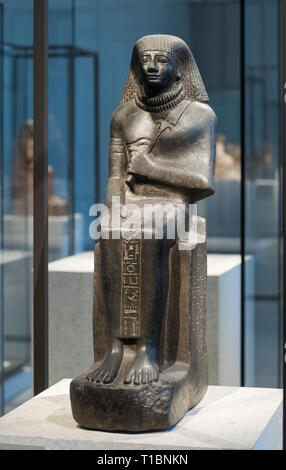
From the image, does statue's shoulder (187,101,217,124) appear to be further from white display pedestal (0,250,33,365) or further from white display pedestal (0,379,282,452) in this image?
white display pedestal (0,250,33,365)

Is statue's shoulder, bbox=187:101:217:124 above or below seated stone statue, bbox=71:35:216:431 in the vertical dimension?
above

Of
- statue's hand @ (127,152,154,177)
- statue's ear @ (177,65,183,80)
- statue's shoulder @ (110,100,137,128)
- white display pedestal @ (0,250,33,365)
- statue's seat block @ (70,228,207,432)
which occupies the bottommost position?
white display pedestal @ (0,250,33,365)

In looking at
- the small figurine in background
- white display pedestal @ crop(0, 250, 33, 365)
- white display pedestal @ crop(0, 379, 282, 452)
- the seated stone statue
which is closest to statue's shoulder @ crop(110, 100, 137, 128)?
the seated stone statue

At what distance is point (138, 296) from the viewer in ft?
10.9

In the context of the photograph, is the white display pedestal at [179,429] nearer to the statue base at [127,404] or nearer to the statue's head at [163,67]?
the statue base at [127,404]

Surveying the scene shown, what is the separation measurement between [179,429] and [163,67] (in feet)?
4.60

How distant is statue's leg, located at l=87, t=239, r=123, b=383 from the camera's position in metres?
3.33

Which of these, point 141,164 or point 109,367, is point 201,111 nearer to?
point 141,164

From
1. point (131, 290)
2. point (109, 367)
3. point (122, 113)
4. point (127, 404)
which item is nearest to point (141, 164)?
point (122, 113)

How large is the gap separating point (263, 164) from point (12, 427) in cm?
297

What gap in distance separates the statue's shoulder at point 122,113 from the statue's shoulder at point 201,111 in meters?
0.24

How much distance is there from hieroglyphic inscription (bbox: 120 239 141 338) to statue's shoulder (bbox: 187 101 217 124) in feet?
2.03

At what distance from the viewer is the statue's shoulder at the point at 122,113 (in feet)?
11.8
